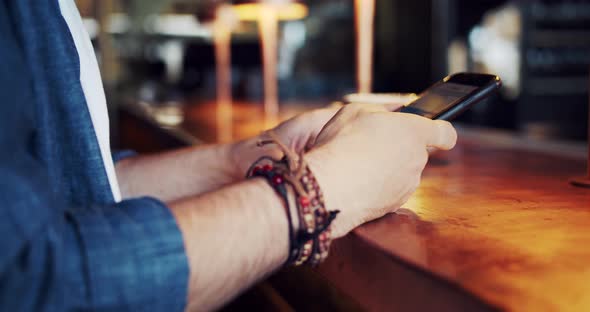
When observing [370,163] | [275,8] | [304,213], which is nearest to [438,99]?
[370,163]

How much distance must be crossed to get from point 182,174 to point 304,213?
0.46 m

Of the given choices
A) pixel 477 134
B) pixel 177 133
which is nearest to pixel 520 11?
pixel 477 134

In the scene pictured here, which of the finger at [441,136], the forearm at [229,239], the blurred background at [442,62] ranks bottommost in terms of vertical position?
the blurred background at [442,62]

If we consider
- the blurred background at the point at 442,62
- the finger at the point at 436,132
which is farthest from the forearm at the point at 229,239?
the blurred background at the point at 442,62

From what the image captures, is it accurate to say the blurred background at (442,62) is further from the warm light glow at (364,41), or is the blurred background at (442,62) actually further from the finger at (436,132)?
the finger at (436,132)

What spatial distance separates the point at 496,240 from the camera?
0.62 meters

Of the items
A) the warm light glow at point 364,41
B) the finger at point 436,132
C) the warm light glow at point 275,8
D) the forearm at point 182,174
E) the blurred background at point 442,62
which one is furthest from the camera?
the blurred background at point 442,62

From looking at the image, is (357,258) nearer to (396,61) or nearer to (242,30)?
(396,61)

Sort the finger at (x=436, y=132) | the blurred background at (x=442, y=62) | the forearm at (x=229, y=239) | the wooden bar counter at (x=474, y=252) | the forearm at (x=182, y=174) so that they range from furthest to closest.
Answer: the blurred background at (x=442, y=62) < the forearm at (x=182, y=174) < the finger at (x=436, y=132) < the forearm at (x=229, y=239) < the wooden bar counter at (x=474, y=252)

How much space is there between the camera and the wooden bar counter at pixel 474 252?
18.9 inches

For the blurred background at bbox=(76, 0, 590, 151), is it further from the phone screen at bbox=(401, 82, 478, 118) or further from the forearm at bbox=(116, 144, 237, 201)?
the phone screen at bbox=(401, 82, 478, 118)

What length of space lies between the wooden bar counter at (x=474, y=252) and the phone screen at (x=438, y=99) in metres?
0.13

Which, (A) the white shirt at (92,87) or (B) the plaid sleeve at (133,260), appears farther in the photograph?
(A) the white shirt at (92,87)

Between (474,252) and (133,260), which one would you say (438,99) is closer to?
(474,252)
